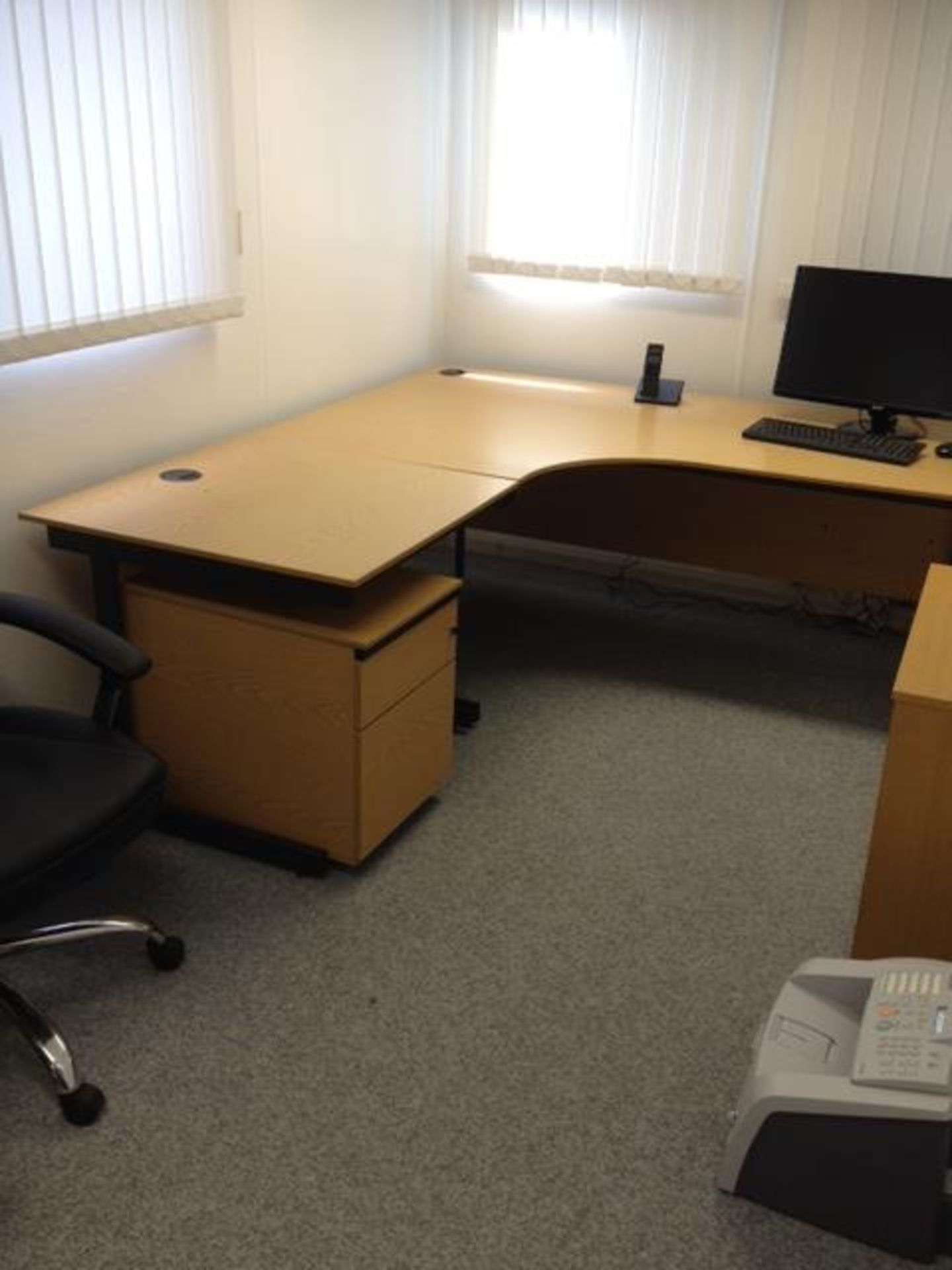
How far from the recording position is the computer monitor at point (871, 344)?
3.29 m

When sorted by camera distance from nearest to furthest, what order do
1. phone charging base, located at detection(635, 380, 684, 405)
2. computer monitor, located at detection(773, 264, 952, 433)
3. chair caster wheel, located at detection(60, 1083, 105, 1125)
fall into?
1. chair caster wheel, located at detection(60, 1083, 105, 1125)
2. computer monitor, located at detection(773, 264, 952, 433)
3. phone charging base, located at detection(635, 380, 684, 405)

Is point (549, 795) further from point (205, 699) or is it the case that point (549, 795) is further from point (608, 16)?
point (608, 16)

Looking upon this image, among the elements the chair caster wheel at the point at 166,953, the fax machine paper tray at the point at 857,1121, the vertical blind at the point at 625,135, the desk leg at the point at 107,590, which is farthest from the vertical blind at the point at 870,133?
the chair caster wheel at the point at 166,953

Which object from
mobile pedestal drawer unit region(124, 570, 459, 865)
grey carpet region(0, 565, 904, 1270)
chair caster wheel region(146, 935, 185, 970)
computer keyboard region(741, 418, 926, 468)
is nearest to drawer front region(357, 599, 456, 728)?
mobile pedestal drawer unit region(124, 570, 459, 865)

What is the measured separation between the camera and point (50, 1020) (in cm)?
200

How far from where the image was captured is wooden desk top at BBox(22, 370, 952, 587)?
2422 mm

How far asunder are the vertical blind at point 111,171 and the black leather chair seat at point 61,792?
80 centimetres

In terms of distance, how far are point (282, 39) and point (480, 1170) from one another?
2.76m

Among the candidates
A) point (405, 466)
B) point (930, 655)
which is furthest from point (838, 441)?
point (930, 655)

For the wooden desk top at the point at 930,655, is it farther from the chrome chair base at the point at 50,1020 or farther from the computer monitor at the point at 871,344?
the chrome chair base at the point at 50,1020

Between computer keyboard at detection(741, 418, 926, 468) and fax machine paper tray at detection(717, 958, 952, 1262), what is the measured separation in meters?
1.69

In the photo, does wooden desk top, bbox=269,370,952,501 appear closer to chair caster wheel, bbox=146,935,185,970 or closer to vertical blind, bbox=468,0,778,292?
vertical blind, bbox=468,0,778,292

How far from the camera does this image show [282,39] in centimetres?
315

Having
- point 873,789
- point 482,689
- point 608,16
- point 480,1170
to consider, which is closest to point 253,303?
point 482,689
